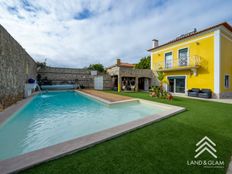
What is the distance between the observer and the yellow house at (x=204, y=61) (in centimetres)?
1209

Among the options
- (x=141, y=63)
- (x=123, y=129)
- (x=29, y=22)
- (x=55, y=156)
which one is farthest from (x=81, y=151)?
(x=141, y=63)

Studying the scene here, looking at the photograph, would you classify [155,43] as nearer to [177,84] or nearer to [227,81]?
[177,84]

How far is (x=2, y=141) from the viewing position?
3787mm

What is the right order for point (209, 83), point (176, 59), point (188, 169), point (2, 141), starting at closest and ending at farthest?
point (188, 169), point (2, 141), point (209, 83), point (176, 59)

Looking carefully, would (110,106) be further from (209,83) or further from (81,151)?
(209,83)

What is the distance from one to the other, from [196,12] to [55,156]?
14437 millimetres

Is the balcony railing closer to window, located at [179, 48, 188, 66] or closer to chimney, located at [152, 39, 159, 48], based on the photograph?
window, located at [179, 48, 188, 66]

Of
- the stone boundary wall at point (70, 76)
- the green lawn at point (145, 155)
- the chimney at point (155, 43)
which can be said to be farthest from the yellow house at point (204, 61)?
the green lawn at point (145, 155)

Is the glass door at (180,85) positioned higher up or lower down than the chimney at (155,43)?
lower down

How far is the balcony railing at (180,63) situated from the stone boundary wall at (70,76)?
9605 mm

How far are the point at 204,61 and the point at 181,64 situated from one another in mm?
2574

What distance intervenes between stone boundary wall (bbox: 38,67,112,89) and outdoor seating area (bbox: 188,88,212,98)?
43.9 ft

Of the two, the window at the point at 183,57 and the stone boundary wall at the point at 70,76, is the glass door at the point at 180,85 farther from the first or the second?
the stone boundary wall at the point at 70,76

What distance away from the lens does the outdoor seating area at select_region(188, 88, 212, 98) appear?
→ 12.1m
